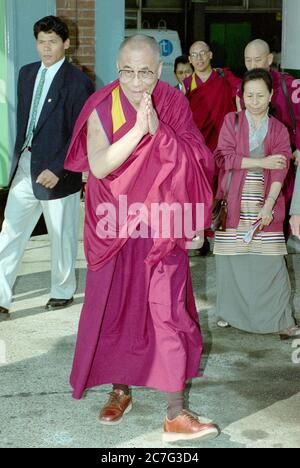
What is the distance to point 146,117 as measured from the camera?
3695mm

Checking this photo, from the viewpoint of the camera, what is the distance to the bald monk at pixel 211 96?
7379 mm

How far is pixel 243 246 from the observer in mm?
5484

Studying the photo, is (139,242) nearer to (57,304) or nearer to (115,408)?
(115,408)

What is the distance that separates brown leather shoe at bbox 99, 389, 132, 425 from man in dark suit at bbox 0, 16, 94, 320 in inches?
69.4

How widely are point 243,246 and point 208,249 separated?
7.00 feet

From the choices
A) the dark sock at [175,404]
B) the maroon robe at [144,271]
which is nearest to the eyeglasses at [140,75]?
the maroon robe at [144,271]

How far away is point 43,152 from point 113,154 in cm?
203

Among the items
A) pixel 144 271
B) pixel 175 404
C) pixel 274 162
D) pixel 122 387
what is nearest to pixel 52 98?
pixel 274 162

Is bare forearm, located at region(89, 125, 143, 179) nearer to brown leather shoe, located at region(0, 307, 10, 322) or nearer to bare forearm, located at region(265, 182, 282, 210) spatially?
bare forearm, located at region(265, 182, 282, 210)

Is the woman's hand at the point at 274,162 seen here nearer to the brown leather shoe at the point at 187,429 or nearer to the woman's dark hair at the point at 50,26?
the woman's dark hair at the point at 50,26

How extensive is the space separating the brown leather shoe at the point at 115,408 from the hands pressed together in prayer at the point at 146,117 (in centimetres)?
128

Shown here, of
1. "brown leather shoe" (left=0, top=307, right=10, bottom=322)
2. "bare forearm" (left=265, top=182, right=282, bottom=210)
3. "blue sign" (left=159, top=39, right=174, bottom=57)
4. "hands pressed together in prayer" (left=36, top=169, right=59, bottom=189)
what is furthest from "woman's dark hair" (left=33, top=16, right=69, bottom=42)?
"blue sign" (left=159, top=39, right=174, bottom=57)
